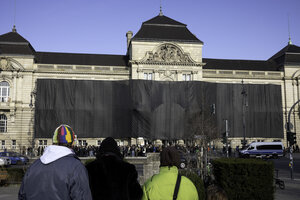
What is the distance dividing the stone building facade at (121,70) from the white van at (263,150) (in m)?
10.3

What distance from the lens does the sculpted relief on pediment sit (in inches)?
1810

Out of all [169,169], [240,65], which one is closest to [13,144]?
[240,65]

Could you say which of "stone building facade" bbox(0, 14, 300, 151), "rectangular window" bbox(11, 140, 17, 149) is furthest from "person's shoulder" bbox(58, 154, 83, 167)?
"rectangular window" bbox(11, 140, 17, 149)

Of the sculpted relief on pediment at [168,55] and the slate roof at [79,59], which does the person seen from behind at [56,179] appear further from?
the slate roof at [79,59]

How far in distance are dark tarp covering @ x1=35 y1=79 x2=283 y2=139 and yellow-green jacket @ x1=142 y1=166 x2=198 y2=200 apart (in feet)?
105

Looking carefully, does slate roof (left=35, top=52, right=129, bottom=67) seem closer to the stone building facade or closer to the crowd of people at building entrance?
the stone building facade

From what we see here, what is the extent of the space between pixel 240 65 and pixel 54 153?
2181 inches

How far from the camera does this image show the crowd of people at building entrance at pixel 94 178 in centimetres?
323

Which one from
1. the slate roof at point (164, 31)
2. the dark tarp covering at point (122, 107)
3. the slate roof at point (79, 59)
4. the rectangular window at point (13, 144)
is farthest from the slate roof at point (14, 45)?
the slate roof at point (164, 31)

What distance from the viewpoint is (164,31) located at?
48.6 m

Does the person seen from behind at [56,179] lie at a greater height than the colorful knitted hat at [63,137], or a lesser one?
lesser

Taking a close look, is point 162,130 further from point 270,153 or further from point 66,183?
point 66,183

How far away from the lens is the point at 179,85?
125ft

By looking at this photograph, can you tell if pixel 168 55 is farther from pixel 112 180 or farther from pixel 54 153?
pixel 54 153
